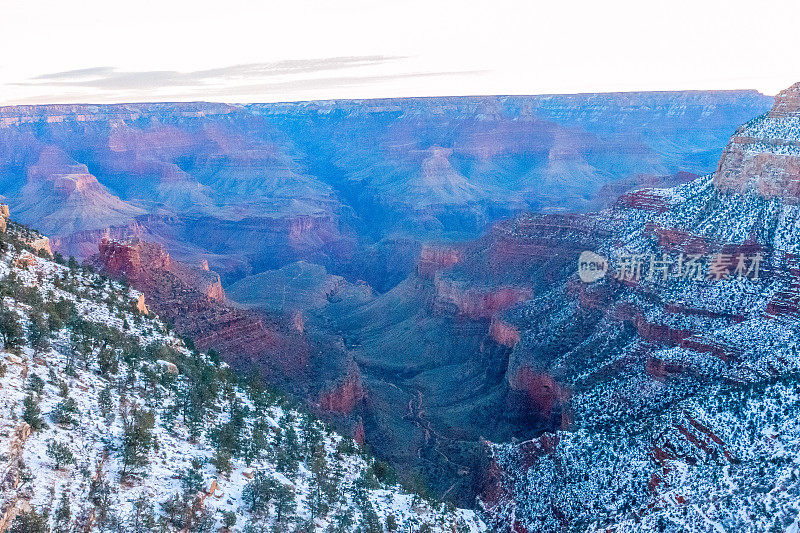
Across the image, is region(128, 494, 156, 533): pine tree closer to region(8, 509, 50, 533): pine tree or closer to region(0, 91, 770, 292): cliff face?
region(8, 509, 50, 533): pine tree

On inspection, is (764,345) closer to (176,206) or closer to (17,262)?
(17,262)

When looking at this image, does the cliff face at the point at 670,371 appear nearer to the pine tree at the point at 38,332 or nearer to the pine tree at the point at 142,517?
the pine tree at the point at 142,517

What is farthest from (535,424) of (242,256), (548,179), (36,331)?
(548,179)

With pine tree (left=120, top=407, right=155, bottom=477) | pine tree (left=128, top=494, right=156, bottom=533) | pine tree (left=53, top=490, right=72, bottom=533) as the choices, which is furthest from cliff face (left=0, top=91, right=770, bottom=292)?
pine tree (left=53, top=490, right=72, bottom=533)

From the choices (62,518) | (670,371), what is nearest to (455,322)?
(670,371)

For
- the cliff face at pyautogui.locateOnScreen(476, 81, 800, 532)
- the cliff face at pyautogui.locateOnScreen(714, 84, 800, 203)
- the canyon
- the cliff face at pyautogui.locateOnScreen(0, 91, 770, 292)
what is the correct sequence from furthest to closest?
1. the cliff face at pyautogui.locateOnScreen(0, 91, 770, 292)
2. the cliff face at pyautogui.locateOnScreen(714, 84, 800, 203)
3. the canyon
4. the cliff face at pyautogui.locateOnScreen(476, 81, 800, 532)
